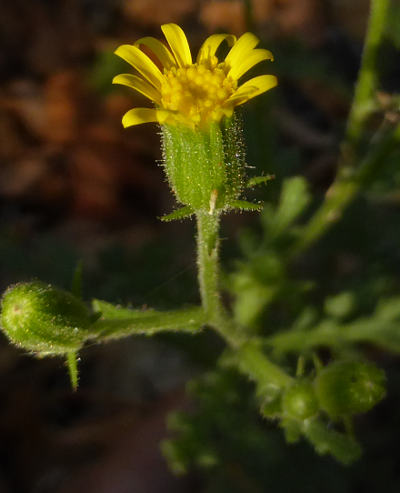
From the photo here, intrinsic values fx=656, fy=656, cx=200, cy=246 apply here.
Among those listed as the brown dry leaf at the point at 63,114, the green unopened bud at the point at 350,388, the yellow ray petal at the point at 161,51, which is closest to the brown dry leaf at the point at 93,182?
the brown dry leaf at the point at 63,114

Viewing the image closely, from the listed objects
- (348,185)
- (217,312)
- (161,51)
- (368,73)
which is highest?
(161,51)

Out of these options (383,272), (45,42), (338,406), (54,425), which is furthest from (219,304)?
(45,42)

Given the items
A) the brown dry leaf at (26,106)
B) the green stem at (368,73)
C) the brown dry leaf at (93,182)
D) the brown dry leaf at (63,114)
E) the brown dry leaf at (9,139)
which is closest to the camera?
the green stem at (368,73)

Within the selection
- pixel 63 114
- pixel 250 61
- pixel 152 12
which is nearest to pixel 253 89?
pixel 250 61

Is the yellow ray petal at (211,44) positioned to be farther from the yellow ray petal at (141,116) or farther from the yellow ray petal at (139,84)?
the yellow ray petal at (141,116)

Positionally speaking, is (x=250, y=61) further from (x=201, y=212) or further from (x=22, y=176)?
(x=22, y=176)

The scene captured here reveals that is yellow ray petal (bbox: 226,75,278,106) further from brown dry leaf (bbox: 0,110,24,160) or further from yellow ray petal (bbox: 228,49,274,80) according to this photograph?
brown dry leaf (bbox: 0,110,24,160)
